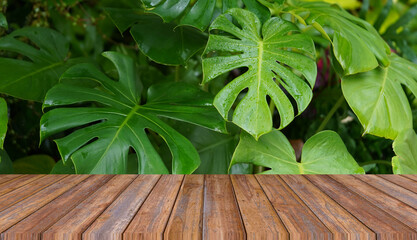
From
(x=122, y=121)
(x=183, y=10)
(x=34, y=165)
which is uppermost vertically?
(x=183, y=10)

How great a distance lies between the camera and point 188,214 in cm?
59

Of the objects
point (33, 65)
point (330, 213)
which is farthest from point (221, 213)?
point (33, 65)

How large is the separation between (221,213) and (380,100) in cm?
71

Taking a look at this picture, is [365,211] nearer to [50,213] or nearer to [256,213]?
[256,213]

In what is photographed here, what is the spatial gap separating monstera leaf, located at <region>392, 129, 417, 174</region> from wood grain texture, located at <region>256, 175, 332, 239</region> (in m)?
0.43

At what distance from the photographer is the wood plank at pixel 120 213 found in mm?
504

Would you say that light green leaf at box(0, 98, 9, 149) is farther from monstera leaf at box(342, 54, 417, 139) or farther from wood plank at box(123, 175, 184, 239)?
monstera leaf at box(342, 54, 417, 139)

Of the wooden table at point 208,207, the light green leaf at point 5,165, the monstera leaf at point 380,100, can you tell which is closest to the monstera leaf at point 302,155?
the monstera leaf at point 380,100

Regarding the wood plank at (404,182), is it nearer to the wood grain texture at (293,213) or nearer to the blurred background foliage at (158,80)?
the wood grain texture at (293,213)

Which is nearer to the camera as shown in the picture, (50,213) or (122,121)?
(50,213)

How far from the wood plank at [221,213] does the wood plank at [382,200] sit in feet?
0.68

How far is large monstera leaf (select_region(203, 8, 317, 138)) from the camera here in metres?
0.97

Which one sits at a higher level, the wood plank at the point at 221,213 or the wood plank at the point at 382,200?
the wood plank at the point at 221,213

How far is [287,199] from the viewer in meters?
0.69
